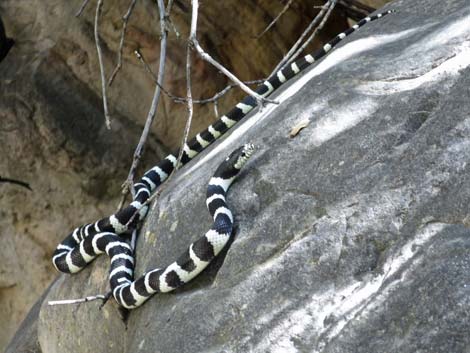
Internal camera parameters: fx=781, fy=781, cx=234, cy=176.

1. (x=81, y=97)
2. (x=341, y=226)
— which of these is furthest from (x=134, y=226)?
(x=81, y=97)

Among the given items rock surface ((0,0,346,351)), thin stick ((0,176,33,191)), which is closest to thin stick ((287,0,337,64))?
rock surface ((0,0,346,351))

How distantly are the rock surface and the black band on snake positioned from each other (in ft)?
5.97

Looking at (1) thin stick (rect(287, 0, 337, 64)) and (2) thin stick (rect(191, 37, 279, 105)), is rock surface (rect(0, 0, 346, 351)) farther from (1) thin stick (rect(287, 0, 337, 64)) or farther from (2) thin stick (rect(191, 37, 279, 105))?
(2) thin stick (rect(191, 37, 279, 105))

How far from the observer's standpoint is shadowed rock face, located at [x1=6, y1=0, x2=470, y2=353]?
10.8 feet

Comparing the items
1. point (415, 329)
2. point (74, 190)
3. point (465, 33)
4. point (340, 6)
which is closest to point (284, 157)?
point (465, 33)

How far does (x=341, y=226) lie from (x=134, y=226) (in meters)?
2.09

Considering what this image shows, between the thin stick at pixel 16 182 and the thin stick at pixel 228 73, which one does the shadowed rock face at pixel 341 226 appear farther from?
the thin stick at pixel 16 182

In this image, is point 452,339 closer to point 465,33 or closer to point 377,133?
point 377,133

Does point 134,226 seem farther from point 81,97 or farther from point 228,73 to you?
point 81,97

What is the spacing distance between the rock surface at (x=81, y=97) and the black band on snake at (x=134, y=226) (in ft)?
5.97

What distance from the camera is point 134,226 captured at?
552cm

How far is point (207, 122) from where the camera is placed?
894 cm

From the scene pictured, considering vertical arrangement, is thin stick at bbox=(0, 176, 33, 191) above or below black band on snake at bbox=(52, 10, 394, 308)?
above

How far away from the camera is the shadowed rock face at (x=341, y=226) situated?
3.31 meters
